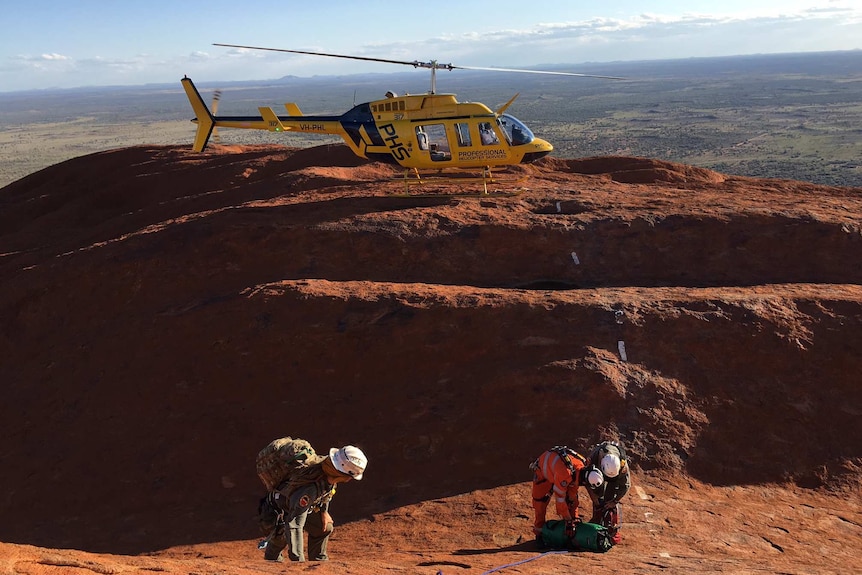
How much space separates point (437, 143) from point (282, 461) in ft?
36.2

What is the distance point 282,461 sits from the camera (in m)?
6.48

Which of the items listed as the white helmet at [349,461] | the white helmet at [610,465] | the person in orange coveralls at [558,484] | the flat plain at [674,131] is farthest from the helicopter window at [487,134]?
the flat plain at [674,131]

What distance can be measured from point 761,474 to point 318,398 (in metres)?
6.71

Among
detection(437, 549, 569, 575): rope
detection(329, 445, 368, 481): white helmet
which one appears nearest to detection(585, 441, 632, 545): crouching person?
detection(437, 549, 569, 575): rope

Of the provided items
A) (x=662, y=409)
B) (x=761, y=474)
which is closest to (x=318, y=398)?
(x=662, y=409)

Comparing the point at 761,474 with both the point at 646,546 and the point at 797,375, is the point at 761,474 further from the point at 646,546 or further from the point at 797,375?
the point at 646,546

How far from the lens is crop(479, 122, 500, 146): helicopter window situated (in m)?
15.4

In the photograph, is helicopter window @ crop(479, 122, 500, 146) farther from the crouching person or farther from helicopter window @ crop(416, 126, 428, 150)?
the crouching person

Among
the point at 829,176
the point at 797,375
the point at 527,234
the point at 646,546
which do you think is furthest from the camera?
the point at 829,176

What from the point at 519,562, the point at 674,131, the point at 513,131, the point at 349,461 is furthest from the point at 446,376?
the point at 674,131

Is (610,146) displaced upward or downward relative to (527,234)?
downward

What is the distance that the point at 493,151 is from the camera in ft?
51.1

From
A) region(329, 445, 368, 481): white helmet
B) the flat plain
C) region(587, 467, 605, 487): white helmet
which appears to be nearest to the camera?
region(329, 445, 368, 481): white helmet

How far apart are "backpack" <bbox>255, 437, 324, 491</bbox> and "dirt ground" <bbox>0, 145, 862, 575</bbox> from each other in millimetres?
900
